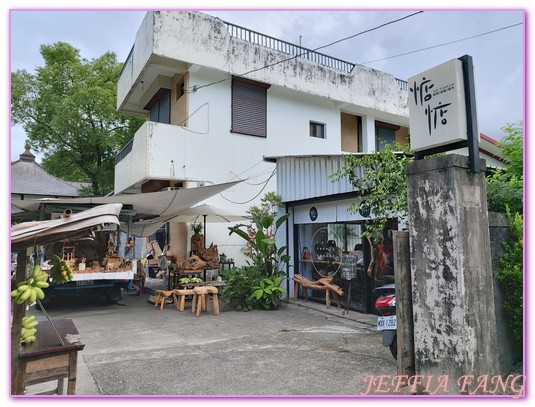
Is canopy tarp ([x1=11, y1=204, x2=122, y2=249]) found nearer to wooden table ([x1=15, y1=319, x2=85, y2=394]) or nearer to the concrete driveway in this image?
wooden table ([x1=15, y1=319, x2=85, y2=394])

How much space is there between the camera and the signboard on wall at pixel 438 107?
3596mm

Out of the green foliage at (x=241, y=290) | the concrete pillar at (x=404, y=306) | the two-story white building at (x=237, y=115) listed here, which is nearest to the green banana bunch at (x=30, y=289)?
the concrete pillar at (x=404, y=306)

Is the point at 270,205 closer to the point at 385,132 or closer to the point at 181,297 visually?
the point at 181,297

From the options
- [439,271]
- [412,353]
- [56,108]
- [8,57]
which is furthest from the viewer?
[56,108]

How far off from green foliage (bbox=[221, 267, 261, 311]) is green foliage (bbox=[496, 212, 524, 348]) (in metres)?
5.21

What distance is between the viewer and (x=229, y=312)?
821 centimetres

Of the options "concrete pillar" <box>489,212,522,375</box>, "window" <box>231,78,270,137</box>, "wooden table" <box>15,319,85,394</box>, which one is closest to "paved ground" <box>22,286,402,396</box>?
"wooden table" <box>15,319,85,394</box>

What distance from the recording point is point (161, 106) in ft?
45.9

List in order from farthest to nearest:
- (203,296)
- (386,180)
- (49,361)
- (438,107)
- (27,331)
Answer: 1. (203,296)
2. (386,180)
3. (438,107)
4. (27,331)
5. (49,361)

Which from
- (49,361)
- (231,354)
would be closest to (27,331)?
(49,361)

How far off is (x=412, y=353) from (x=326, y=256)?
5137mm

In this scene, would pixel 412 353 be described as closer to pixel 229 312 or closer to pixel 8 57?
pixel 8 57

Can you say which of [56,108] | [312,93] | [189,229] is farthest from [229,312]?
[56,108]

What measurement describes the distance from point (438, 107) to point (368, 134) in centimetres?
1250
